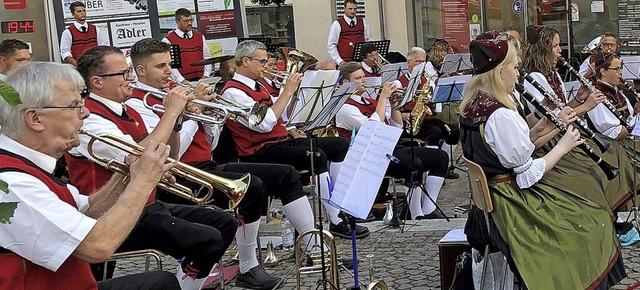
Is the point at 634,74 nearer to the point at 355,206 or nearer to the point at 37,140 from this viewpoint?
the point at 355,206

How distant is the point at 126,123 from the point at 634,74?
14.8ft

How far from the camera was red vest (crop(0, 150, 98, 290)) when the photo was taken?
2.42m

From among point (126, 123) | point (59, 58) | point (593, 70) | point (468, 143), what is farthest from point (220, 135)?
point (59, 58)

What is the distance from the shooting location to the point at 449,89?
7.13 metres

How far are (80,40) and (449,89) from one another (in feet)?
16.4

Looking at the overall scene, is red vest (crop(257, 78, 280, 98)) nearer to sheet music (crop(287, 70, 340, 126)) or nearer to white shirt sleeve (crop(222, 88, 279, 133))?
white shirt sleeve (crop(222, 88, 279, 133))

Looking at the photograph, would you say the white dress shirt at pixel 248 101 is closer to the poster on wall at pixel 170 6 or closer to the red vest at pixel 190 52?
the red vest at pixel 190 52

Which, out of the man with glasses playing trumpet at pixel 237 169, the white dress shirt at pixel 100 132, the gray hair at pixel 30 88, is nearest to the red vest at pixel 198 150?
the man with glasses playing trumpet at pixel 237 169

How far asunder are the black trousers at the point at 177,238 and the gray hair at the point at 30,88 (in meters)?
1.28

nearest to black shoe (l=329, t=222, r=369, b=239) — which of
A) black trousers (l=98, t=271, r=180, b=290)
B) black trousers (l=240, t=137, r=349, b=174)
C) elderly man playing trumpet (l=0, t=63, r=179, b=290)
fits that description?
black trousers (l=240, t=137, r=349, b=174)

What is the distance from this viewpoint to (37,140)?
261 cm

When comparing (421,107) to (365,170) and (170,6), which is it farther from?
(170,6)

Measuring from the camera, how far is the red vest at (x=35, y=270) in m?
2.42

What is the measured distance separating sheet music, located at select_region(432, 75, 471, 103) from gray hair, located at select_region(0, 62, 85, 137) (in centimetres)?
475
